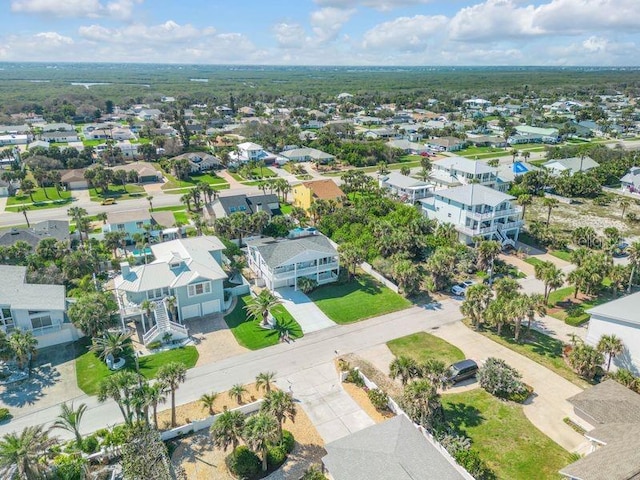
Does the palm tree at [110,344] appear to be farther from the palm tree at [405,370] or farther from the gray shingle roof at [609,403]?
the gray shingle roof at [609,403]

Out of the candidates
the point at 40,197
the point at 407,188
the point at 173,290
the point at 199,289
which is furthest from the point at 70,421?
the point at 40,197

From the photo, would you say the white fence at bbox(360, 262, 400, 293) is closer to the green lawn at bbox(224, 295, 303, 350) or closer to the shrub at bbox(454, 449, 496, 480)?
the green lawn at bbox(224, 295, 303, 350)

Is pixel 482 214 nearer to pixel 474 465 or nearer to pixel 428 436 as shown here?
pixel 428 436

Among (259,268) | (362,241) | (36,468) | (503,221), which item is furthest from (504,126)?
(36,468)

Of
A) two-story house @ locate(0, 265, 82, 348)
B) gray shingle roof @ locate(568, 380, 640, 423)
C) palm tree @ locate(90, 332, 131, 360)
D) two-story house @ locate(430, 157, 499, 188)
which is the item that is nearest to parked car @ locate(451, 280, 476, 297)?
gray shingle roof @ locate(568, 380, 640, 423)

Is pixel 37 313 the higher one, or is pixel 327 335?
pixel 37 313

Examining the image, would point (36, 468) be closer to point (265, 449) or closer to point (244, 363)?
point (265, 449)
